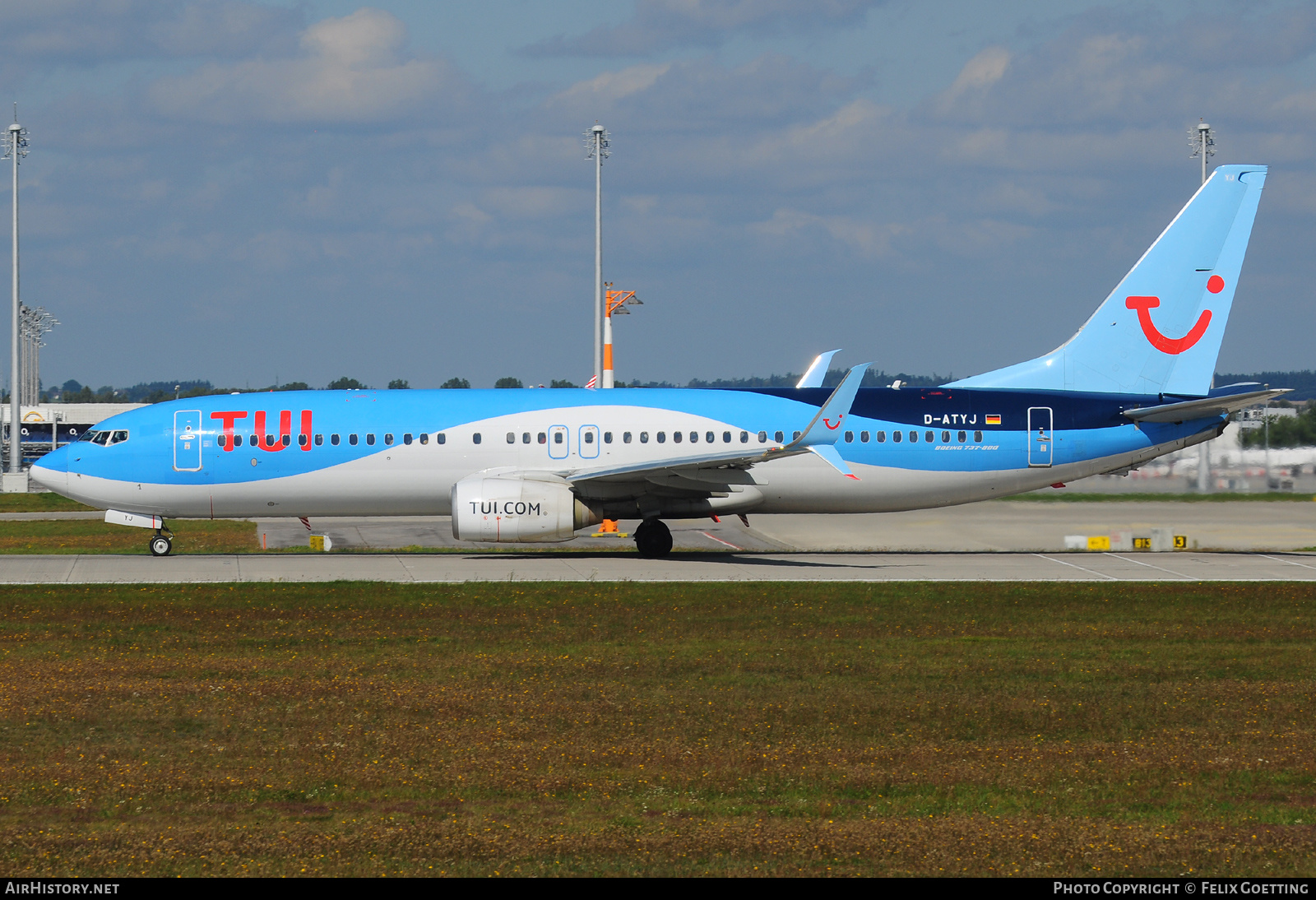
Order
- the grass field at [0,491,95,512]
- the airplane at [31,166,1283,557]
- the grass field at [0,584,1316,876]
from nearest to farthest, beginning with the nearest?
the grass field at [0,584,1316,876] < the airplane at [31,166,1283,557] < the grass field at [0,491,95,512]

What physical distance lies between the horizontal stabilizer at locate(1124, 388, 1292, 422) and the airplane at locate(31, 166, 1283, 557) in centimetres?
5

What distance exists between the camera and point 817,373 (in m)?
34.7

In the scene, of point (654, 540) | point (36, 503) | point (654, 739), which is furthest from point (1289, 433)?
point (36, 503)

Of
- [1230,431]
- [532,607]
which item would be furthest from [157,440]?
[1230,431]

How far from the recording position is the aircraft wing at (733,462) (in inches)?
1086

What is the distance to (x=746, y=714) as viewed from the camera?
13.6 metres

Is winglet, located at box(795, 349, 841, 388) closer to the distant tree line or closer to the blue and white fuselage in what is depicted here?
the blue and white fuselage

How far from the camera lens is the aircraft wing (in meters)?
27.6

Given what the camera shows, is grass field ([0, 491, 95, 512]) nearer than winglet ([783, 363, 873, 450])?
No

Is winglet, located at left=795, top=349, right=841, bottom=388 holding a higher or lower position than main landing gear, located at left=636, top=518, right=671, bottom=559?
higher

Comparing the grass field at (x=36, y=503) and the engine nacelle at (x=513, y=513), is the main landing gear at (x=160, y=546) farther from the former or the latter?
the grass field at (x=36, y=503)

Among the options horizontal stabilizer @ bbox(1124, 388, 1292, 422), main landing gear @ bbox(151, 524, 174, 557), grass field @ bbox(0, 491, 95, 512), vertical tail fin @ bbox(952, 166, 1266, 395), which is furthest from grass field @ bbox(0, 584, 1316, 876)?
grass field @ bbox(0, 491, 95, 512)
